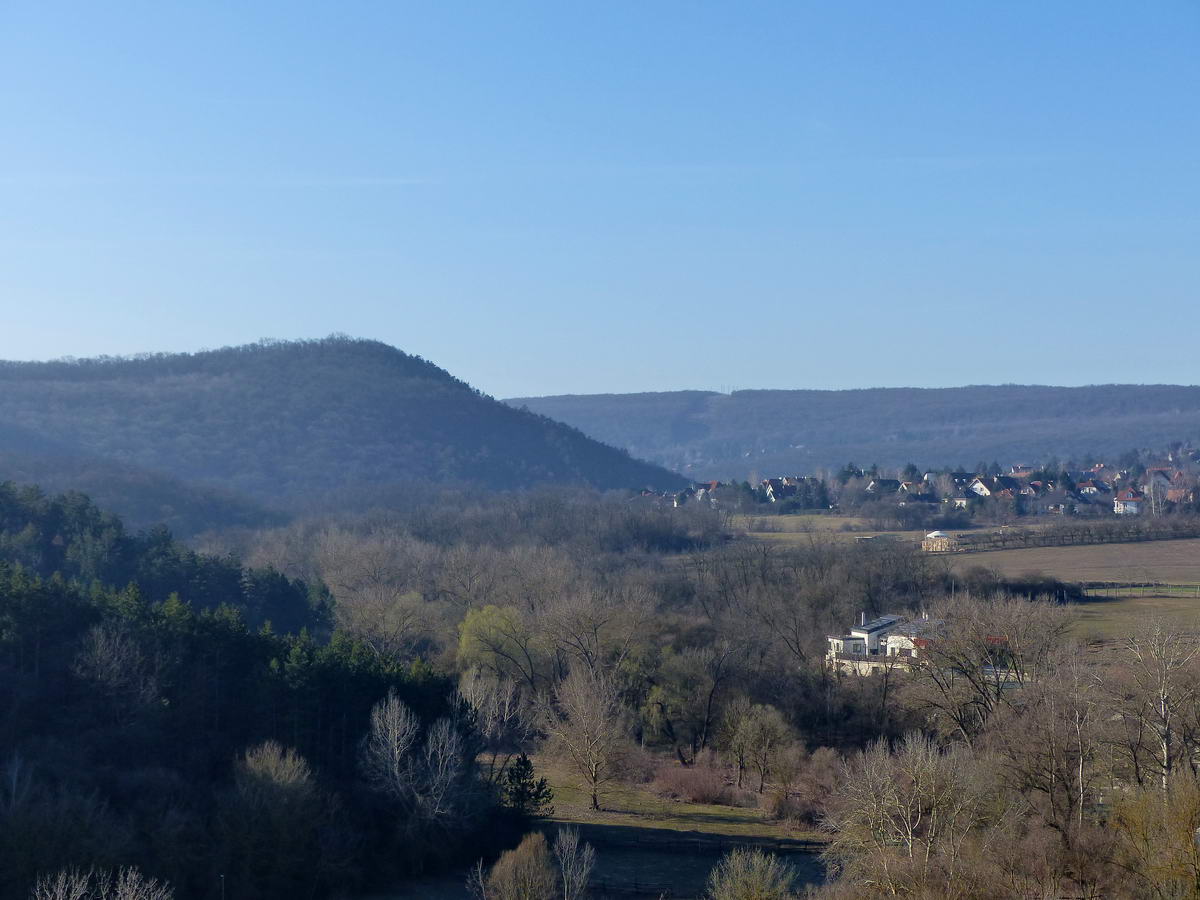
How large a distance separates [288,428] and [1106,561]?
81346 mm

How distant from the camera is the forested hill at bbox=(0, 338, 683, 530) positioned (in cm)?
10812

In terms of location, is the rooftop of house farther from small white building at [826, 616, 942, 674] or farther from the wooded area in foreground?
the wooded area in foreground

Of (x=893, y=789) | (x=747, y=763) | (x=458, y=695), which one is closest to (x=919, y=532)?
(x=747, y=763)

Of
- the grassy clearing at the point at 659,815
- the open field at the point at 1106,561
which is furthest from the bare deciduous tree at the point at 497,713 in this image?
the open field at the point at 1106,561

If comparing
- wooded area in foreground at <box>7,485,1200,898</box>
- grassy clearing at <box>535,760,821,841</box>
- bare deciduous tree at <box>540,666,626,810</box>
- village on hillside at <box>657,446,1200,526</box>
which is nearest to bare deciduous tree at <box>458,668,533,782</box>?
wooded area in foreground at <box>7,485,1200,898</box>

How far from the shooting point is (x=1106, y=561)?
218 ft

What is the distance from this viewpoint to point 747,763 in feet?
122

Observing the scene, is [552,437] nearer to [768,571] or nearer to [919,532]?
[919,532]

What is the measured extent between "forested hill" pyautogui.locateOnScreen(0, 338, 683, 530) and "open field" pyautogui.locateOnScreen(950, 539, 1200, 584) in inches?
1828

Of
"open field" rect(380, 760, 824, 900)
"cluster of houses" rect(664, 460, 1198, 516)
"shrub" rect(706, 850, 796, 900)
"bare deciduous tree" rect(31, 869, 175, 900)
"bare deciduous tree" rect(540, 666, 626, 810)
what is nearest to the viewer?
"bare deciduous tree" rect(31, 869, 175, 900)

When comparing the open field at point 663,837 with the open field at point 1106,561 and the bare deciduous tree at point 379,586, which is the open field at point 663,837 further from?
the open field at point 1106,561

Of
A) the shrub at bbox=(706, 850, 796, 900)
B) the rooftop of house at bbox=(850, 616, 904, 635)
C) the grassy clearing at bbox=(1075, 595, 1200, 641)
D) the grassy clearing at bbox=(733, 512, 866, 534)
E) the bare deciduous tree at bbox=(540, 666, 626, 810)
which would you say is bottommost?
the bare deciduous tree at bbox=(540, 666, 626, 810)

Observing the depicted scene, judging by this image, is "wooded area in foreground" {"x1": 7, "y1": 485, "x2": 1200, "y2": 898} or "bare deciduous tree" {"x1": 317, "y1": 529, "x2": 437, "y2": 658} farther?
"bare deciduous tree" {"x1": 317, "y1": 529, "x2": 437, "y2": 658}

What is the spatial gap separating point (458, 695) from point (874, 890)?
16.1 meters
